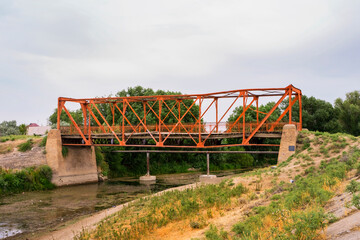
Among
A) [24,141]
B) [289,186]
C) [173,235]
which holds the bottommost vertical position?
[173,235]

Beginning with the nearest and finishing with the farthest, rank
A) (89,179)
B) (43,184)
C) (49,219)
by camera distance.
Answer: (49,219)
(43,184)
(89,179)

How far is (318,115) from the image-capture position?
6291 cm

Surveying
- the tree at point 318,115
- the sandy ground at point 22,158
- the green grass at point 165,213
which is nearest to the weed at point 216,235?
the green grass at point 165,213

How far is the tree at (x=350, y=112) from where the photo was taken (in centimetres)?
6412

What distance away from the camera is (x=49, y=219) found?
1027 inches

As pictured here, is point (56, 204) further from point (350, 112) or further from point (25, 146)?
point (350, 112)

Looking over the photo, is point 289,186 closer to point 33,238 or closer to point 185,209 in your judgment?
point 185,209

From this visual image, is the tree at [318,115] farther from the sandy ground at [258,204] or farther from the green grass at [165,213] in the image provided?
the green grass at [165,213]

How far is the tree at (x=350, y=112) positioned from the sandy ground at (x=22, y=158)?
54486mm

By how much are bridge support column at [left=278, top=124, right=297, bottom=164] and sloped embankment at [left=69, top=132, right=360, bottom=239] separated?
1595 millimetres

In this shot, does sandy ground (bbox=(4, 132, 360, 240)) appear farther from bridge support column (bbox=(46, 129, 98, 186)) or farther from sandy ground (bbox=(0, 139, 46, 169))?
sandy ground (bbox=(0, 139, 46, 169))

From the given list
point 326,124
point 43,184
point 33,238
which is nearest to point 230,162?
point 326,124

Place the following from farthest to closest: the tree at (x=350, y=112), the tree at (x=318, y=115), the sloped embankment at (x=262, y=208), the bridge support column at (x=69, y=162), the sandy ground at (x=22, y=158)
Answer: the tree at (x=350, y=112) < the tree at (x=318, y=115) < the bridge support column at (x=69, y=162) < the sandy ground at (x=22, y=158) < the sloped embankment at (x=262, y=208)

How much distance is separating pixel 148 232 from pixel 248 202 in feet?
19.4
